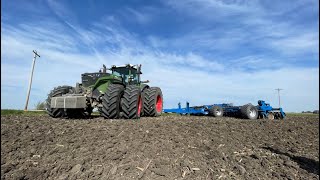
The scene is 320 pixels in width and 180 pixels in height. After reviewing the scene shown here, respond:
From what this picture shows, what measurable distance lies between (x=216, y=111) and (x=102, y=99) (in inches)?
389

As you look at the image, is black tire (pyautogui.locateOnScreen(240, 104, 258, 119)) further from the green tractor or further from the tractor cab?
the tractor cab

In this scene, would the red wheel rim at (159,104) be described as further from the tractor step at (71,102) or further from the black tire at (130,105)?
the tractor step at (71,102)

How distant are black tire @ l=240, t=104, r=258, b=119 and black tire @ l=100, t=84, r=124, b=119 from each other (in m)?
9.27

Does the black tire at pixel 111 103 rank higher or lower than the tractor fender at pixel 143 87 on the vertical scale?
lower

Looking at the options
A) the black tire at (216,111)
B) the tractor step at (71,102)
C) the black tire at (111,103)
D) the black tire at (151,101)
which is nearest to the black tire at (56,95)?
the tractor step at (71,102)

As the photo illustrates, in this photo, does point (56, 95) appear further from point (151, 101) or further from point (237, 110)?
point (237, 110)

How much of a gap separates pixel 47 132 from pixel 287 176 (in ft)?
16.3

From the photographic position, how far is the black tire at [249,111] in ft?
56.9

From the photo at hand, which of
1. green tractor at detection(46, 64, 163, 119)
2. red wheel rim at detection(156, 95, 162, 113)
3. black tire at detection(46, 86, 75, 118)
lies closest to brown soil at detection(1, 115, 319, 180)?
green tractor at detection(46, 64, 163, 119)

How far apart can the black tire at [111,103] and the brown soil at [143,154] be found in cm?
224

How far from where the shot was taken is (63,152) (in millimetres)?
5805

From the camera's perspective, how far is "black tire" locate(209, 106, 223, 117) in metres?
18.6

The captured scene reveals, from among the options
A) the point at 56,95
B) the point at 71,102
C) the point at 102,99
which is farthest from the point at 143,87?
the point at 71,102

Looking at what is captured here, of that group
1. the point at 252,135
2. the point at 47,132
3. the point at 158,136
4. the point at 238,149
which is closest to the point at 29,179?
the point at 47,132
